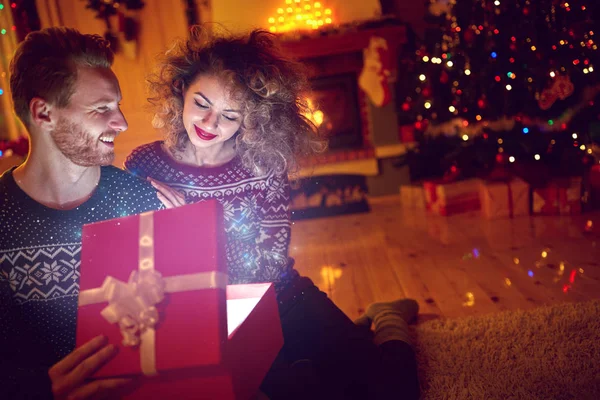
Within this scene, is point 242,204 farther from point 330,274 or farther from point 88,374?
point 330,274

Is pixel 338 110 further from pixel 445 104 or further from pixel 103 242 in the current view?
pixel 103 242

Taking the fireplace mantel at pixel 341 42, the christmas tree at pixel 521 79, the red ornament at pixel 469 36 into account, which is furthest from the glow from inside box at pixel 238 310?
the fireplace mantel at pixel 341 42

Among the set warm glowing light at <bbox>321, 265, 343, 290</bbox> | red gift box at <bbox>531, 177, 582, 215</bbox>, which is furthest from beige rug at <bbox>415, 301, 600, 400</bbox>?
red gift box at <bbox>531, 177, 582, 215</bbox>

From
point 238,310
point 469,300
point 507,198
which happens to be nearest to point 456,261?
point 469,300

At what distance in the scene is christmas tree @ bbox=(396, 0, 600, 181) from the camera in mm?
2877

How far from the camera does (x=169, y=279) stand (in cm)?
82

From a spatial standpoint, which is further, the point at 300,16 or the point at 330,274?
the point at 300,16

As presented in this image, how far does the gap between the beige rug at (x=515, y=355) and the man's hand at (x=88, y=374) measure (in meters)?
0.83

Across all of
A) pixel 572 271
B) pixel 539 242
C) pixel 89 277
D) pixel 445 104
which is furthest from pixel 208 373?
pixel 445 104

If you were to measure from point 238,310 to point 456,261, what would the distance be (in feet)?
5.24

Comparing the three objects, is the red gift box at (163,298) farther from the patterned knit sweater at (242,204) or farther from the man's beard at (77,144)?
the patterned knit sweater at (242,204)

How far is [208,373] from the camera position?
0.81m

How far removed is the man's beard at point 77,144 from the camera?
1013mm

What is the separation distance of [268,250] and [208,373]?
662 millimetres
